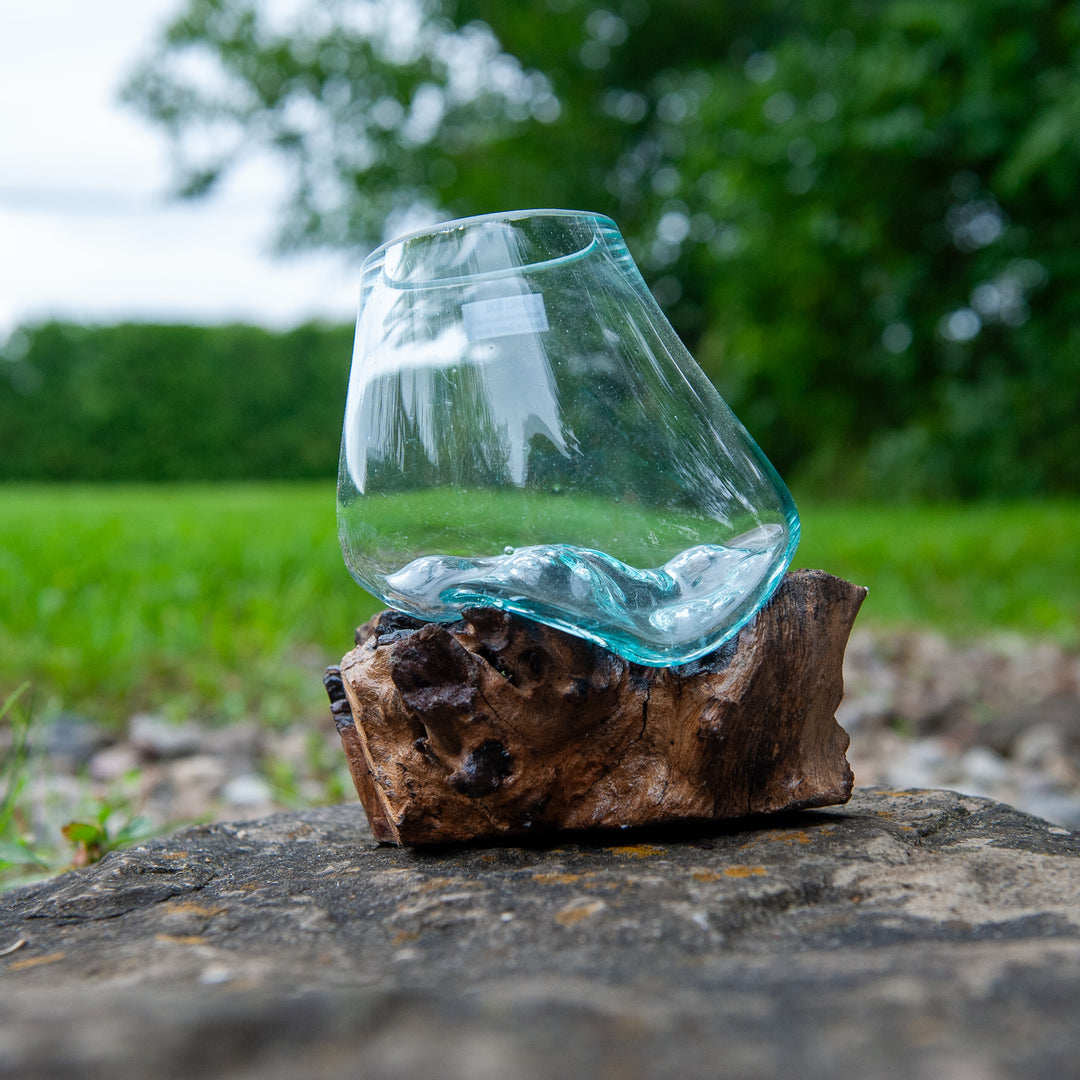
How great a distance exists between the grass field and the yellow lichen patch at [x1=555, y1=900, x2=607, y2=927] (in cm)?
234

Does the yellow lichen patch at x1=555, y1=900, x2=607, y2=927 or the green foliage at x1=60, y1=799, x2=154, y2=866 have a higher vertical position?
the yellow lichen patch at x1=555, y1=900, x2=607, y2=927

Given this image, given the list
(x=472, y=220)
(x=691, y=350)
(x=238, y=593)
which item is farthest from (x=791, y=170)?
(x=472, y=220)

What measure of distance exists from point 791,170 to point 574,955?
907 centimetres

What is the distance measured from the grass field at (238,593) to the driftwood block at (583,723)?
1999 mm

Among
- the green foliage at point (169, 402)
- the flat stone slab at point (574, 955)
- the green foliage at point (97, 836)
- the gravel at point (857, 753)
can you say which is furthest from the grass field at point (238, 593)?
the green foliage at point (169, 402)

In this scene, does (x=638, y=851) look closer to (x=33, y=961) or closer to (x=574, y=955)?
(x=574, y=955)

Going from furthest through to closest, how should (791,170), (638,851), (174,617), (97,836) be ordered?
(791,170)
(174,617)
(97,836)
(638,851)

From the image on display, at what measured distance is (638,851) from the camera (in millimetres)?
1190

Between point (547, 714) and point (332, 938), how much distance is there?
0.38 metres

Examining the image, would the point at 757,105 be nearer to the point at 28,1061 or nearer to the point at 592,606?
the point at 592,606

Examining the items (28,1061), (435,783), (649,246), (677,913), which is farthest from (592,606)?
(649,246)

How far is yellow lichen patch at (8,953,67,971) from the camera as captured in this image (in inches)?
36.0

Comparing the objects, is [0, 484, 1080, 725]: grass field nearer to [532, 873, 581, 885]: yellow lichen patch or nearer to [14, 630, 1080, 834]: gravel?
[14, 630, 1080, 834]: gravel

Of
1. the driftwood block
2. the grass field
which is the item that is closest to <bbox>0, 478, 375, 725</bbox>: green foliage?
the grass field
